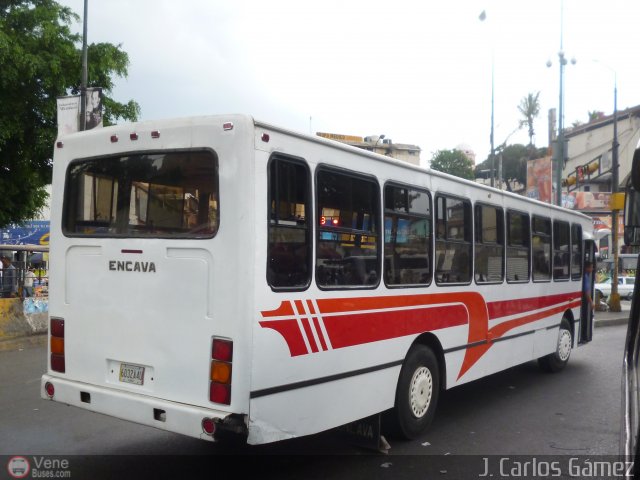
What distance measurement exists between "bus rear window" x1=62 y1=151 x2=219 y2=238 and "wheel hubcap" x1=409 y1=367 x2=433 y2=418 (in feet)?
9.42

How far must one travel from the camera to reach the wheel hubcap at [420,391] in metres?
6.19

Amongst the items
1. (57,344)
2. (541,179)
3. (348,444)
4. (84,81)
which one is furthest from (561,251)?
(541,179)

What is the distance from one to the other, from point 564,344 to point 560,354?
0.90ft

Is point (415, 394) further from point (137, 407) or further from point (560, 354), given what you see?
point (560, 354)

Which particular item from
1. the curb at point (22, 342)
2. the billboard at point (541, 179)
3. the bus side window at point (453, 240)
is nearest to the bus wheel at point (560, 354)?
the bus side window at point (453, 240)

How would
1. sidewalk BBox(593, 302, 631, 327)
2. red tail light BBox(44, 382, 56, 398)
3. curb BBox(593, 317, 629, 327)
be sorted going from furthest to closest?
1. sidewalk BBox(593, 302, 631, 327)
2. curb BBox(593, 317, 629, 327)
3. red tail light BBox(44, 382, 56, 398)

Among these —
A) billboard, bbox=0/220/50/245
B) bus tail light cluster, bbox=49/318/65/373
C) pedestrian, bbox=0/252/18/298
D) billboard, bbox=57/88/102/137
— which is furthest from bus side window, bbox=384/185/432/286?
billboard, bbox=0/220/50/245

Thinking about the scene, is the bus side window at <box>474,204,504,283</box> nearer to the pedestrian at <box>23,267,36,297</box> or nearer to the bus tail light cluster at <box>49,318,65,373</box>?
the bus tail light cluster at <box>49,318,65,373</box>

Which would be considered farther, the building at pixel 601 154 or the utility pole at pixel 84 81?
the building at pixel 601 154

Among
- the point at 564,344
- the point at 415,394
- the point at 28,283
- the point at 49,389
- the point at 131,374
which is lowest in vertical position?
the point at 564,344

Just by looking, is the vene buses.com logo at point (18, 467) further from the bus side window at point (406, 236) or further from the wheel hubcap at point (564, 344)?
the wheel hubcap at point (564, 344)

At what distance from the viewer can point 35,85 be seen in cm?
1650

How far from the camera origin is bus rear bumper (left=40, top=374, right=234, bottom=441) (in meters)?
4.32

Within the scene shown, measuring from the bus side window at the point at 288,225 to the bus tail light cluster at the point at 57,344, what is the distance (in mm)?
2068
